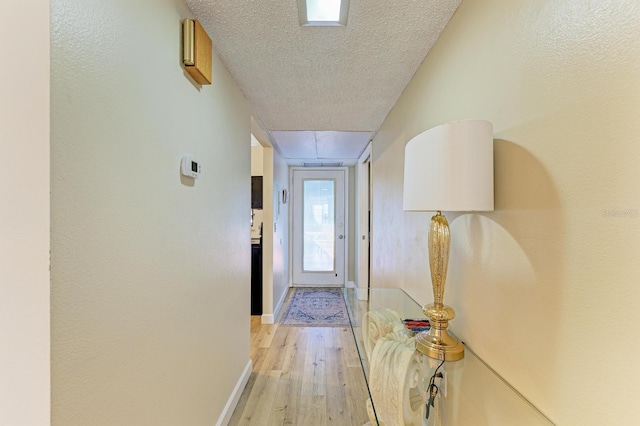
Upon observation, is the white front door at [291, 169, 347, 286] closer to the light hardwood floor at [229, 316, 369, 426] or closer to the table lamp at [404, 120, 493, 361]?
the light hardwood floor at [229, 316, 369, 426]

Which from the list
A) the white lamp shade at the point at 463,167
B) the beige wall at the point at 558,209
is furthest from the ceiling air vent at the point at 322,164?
the white lamp shade at the point at 463,167

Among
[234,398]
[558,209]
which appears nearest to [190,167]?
[558,209]

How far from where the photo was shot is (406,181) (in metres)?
1.06

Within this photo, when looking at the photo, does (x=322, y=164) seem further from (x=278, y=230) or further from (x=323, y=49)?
(x=323, y=49)

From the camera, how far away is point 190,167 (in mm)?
1204

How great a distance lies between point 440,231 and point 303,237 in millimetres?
4115

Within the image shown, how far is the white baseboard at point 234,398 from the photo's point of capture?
163cm

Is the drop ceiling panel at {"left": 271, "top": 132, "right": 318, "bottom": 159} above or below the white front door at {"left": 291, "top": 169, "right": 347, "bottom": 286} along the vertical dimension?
above

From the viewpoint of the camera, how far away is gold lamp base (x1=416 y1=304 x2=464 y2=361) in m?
1.00

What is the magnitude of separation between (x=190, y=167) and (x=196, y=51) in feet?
1.60

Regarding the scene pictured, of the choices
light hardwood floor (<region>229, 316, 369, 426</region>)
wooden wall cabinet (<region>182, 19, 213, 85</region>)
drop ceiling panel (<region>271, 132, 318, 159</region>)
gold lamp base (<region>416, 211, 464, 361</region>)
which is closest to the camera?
gold lamp base (<region>416, 211, 464, 361</region>)

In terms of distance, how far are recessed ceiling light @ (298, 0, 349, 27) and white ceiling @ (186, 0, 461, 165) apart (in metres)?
0.03

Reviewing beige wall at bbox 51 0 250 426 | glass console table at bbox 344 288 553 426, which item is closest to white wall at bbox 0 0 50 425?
beige wall at bbox 51 0 250 426

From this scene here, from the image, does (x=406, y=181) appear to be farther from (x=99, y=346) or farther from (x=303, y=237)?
(x=303, y=237)
